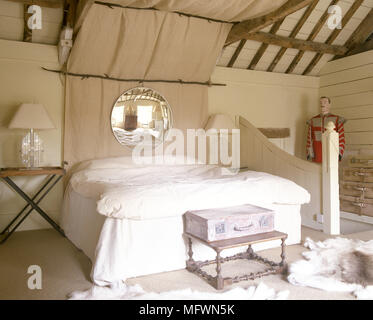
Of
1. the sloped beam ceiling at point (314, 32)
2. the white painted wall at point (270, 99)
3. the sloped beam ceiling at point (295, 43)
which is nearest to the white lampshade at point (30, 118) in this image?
the white painted wall at point (270, 99)

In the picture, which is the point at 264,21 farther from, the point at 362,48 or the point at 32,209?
the point at 32,209

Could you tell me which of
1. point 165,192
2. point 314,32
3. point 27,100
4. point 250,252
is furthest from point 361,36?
point 27,100

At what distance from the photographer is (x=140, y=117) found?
14.7ft

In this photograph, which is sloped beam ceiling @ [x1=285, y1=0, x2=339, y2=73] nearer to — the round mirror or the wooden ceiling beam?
the wooden ceiling beam

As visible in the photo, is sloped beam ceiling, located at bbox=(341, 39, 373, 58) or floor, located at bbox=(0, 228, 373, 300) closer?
floor, located at bbox=(0, 228, 373, 300)

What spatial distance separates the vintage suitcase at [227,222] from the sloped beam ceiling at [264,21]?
2.08 m

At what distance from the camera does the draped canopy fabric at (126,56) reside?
12.4 ft

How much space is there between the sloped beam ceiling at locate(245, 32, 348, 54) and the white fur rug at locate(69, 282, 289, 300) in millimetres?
3373

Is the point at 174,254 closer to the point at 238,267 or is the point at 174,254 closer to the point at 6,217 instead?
the point at 238,267

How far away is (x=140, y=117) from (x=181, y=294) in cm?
273

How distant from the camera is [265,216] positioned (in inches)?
99.9

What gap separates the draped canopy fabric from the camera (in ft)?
12.4

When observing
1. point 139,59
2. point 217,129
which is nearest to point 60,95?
point 139,59

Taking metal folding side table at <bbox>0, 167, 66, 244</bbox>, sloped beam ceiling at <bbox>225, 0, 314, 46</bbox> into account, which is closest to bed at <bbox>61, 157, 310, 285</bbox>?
metal folding side table at <bbox>0, 167, 66, 244</bbox>
